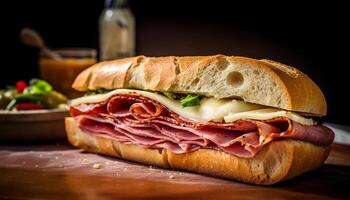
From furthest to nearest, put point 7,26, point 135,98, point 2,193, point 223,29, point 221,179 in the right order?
1. point 7,26
2. point 223,29
3. point 135,98
4. point 221,179
5. point 2,193

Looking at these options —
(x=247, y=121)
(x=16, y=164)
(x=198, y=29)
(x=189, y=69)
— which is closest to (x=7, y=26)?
(x=198, y=29)

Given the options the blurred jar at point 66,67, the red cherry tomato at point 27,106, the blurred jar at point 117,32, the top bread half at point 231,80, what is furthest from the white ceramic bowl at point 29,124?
the blurred jar at point 117,32

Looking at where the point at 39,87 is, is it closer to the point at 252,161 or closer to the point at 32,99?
the point at 32,99

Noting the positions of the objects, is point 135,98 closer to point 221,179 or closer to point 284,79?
point 221,179

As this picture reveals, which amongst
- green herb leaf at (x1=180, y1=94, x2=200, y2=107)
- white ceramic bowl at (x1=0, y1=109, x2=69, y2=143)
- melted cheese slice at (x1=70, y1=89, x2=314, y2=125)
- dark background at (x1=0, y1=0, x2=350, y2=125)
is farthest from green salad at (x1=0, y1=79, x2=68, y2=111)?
dark background at (x1=0, y1=0, x2=350, y2=125)

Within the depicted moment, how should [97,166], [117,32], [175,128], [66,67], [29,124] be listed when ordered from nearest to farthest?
[175,128], [97,166], [29,124], [66,67], [117,32]

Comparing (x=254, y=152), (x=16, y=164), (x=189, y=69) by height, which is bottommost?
(x=16, y=164)

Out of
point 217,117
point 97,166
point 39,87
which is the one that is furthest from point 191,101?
point 39,87
